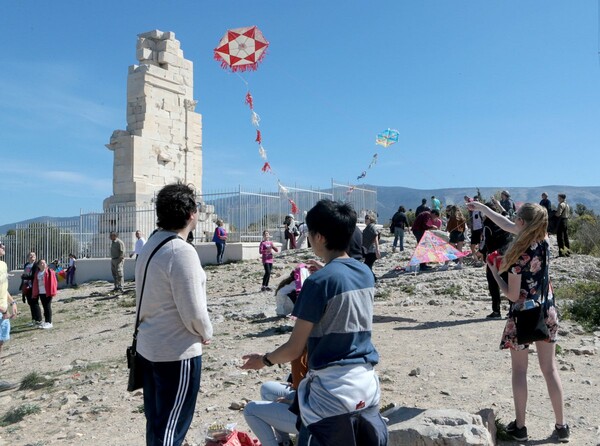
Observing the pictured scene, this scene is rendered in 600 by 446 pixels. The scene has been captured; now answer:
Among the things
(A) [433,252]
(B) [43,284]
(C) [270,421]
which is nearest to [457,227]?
(A) [433,252]

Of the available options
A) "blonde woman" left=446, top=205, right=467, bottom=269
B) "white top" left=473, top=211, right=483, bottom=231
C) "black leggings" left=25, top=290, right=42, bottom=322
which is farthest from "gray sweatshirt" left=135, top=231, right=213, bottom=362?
"blonde woman" left=446, top=205, right=467, bottom=269

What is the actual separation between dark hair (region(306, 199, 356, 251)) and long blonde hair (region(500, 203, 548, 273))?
A: 1949mm

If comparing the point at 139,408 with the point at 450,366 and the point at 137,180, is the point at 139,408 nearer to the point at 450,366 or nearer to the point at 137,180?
the point at 450,366

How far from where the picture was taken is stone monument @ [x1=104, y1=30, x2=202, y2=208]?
2111cm

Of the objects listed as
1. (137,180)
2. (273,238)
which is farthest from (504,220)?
(137,180)

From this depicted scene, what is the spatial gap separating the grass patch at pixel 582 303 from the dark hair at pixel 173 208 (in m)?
6.76

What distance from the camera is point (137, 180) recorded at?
21.0m

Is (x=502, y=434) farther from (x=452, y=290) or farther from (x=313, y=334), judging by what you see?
(x=452, y=290)

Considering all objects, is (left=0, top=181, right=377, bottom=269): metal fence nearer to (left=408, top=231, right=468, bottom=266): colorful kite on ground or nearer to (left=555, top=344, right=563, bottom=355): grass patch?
(left=408, top=231, right=468, bottom=266): colorful kite on ground

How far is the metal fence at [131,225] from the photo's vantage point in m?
20.1

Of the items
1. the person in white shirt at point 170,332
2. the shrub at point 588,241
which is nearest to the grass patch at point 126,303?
the person in white shirt at point 170,332

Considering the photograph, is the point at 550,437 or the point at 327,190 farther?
the point at 327,190

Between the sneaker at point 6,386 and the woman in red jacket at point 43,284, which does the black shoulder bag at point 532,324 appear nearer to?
the sneaker at point 6,386

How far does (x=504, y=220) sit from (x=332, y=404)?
9.31ft
